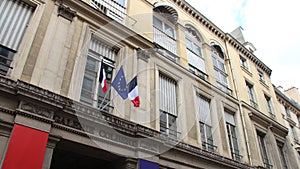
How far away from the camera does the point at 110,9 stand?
10.4m

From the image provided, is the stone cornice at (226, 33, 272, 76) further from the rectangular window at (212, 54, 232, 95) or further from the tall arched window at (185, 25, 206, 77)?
the tall arched window at (185, 25, 206, 77)

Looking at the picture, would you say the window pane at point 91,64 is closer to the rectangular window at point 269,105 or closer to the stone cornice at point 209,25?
the stone cornice at point 209,25

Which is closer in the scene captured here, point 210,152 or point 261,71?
point 210,152

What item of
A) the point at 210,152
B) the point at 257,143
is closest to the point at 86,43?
the point at 210,152

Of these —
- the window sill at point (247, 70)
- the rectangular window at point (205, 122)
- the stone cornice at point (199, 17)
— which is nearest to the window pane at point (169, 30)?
the stone cornice at point (199, 17)

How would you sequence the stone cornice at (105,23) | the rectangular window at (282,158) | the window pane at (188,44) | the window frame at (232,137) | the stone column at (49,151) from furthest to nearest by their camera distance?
the rectangular window at (282,158), the window pane at (188,44), the window frame at (232,137), the stone cornice at (105,23), the stone column at (49,151)

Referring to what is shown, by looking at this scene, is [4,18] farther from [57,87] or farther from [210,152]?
[210,152]

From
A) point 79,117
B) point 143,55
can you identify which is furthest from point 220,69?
point 79,117

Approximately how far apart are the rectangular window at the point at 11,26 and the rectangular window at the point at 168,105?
17.5ft

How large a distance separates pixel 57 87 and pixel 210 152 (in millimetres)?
6237

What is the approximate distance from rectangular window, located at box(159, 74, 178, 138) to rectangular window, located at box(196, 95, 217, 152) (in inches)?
54.3

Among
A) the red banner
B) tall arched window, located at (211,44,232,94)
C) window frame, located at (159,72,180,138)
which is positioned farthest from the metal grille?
tall arched window, located at (211,44,232,94)

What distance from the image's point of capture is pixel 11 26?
7.07m

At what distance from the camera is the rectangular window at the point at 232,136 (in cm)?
1138
